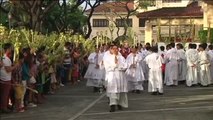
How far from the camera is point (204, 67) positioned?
23031 mm

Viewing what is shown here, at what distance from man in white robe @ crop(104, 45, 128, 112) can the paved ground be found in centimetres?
34

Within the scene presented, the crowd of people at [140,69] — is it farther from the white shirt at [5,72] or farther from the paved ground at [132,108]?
the white shirt at [5,72]

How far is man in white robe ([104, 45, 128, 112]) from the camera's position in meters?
14.6

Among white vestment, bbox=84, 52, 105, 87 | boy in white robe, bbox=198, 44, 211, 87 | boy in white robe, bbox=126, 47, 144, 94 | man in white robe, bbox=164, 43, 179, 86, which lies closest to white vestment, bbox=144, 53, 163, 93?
boy in white robe, bbox=126, 47, 144, 94

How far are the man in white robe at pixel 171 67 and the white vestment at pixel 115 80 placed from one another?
9.14 m

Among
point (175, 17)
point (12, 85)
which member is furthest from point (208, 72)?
point (175, 17)

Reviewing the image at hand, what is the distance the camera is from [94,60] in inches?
816

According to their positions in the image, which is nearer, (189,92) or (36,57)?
(36,57)

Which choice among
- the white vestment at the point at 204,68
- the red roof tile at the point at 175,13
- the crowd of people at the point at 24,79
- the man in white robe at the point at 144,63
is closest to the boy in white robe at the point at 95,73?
the crowd of people at the point at 24,79

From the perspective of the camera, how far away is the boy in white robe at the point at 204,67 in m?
22.9

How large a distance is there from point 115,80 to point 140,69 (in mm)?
6539

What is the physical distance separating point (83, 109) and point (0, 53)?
2.87 m

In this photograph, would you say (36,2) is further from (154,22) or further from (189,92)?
(154,22)

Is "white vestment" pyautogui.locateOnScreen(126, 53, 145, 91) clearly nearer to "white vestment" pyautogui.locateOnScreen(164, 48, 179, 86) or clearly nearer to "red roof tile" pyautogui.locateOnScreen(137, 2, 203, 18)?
"white vestment" pyautogui.locateOnScreen(164, 48, 179, 86)
